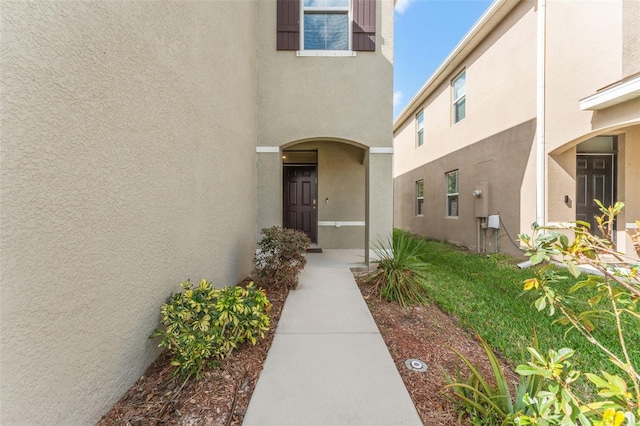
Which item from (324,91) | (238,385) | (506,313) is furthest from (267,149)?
(506,313)

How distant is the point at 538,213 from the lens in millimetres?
5730

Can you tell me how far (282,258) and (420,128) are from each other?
10.1m

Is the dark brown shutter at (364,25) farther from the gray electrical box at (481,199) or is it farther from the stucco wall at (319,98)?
the gray electrical box at (481,199)

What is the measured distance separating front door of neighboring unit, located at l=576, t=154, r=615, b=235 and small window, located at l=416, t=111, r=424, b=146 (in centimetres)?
590

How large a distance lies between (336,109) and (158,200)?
376 cm

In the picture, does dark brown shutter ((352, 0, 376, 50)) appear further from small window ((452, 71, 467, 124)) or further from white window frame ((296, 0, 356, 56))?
small window ((452, 71, 467, 124))

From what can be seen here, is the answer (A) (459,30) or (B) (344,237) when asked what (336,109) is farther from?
(A) (459,30)

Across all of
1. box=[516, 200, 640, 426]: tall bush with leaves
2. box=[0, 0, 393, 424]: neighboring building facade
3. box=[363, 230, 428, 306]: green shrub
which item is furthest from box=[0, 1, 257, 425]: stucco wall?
box=[363, 230, 428, 306]: green shrub

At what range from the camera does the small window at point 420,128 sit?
37.0 ft

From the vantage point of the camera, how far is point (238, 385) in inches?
82.4

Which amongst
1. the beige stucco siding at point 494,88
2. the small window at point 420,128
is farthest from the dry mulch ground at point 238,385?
the small window at point 420,128

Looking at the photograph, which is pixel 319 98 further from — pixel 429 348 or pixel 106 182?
pixel 429 348

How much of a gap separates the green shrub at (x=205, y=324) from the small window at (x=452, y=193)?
8375 millimetres

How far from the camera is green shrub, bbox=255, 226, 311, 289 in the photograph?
157 inches
